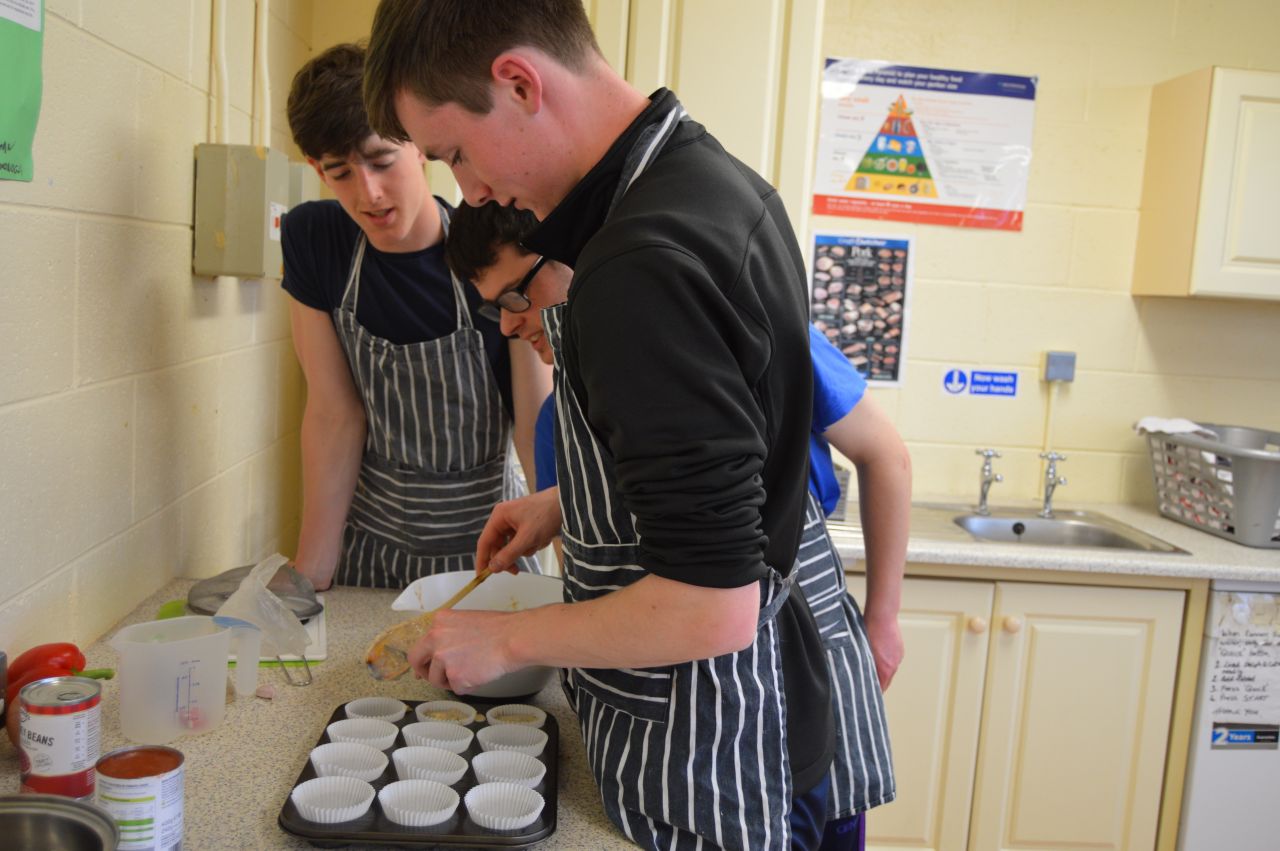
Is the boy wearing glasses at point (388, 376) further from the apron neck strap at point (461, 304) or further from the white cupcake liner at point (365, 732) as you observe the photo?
the white cupcake liner at point (365, 732)

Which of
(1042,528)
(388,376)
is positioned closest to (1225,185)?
(1042,528)

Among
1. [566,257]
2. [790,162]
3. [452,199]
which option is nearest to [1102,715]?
[790,162]

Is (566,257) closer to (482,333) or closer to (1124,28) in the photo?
(482,333)

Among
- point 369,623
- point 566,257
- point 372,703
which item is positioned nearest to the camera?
point 566,257

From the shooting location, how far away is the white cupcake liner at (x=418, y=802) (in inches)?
36.0

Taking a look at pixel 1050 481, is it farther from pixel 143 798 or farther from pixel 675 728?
pixel 143 798

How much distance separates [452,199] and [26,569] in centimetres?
129

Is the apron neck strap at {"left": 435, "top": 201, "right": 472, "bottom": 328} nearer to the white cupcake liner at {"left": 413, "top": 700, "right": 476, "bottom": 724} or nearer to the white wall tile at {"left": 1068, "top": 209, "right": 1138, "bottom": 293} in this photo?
the white cupcake liner at {"left": 413, "top": 700, "right": 476, "bottom": 724}

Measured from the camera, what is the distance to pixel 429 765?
1.01 metres

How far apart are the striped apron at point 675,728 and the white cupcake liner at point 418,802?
0.47ft

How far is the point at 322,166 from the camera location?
1590 mm

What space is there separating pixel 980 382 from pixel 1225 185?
75 centimetres

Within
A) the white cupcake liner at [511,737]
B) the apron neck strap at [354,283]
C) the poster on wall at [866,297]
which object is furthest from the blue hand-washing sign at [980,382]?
the white cupcake liner at [511,737]

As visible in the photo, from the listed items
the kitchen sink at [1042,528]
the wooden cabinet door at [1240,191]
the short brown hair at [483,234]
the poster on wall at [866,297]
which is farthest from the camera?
the poster on wall at [866,297]
